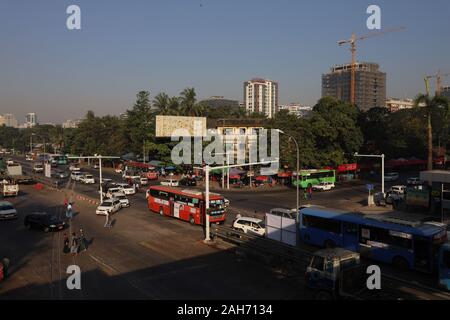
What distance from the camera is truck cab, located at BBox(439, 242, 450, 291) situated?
1723 cm

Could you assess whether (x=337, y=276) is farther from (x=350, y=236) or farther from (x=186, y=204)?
(x=186, y=204)

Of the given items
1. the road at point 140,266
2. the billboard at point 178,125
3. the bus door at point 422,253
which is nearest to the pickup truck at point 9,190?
the road at point 140,266

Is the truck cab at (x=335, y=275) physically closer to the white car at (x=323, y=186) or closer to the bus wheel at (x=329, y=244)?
the bus wheel at (x=329, y=244)

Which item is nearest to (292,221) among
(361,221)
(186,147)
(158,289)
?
(361,221)

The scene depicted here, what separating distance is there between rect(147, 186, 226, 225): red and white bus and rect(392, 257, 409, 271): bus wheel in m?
13.3

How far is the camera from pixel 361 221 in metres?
22.3

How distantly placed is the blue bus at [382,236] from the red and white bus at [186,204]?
8.23 metres

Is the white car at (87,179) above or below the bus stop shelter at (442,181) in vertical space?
below

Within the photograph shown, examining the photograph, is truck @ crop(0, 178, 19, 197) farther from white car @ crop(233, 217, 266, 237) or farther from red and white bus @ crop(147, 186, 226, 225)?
white car @ crop(233, 217, 266, 237)

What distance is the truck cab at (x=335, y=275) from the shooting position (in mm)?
15577

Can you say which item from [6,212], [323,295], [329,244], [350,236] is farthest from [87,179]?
[323,295]

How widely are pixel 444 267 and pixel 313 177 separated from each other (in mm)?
38683

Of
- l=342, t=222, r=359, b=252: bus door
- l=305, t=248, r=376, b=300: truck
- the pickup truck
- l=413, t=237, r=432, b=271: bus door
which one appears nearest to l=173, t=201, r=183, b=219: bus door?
l=342, t=222, r=359, b=252: bus door

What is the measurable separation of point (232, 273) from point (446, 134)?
7781cm
